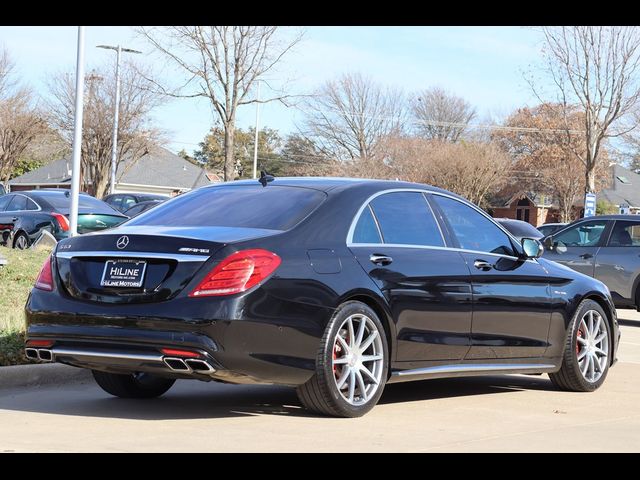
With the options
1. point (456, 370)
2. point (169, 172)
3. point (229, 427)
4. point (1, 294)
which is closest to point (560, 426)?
point (456, 370)

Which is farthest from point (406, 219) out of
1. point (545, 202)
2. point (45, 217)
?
point (545, 202)

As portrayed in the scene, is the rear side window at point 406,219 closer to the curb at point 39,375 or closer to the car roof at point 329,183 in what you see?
the car roof at point 329,183

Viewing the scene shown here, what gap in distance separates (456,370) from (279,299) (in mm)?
1787

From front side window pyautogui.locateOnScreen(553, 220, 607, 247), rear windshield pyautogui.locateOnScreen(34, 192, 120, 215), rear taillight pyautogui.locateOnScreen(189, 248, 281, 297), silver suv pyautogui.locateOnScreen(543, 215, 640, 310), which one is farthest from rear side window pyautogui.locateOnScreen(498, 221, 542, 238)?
rear taillight pyautogui.locateOnScreen(189, 248, 281, 297)

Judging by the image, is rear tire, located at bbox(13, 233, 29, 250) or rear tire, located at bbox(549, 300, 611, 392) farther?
rear tire, located at bbox(13, 233, 29, 250)

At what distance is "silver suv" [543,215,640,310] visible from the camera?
16453 mm

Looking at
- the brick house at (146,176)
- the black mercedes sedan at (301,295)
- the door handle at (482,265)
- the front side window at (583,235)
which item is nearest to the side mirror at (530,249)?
the black mercedes sedan at (301,295)

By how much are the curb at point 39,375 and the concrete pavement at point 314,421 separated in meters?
0.07

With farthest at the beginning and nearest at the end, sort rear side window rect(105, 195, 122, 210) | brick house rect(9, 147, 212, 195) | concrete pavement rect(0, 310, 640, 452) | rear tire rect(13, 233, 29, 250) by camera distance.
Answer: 1. brick house rect(9, 147, 212, 195)
2. rear side window rect(105, 195, 122, 210)
3. rear tire rect(13, 233, 29, 250)
4. concrete pavement rect(0, 310, 640, 452)

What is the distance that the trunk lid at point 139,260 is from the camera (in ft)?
21.7

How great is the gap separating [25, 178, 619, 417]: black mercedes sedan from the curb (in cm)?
81

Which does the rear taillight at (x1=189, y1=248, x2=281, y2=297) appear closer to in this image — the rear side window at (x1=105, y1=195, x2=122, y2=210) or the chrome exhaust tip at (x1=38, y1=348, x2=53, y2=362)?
the chrome exhaust tip at (x1=38, y1=348, x2=53, y2=362)

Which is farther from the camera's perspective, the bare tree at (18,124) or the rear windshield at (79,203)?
the bare tree at (18,124)

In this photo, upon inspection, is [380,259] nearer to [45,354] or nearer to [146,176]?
[45,354]
